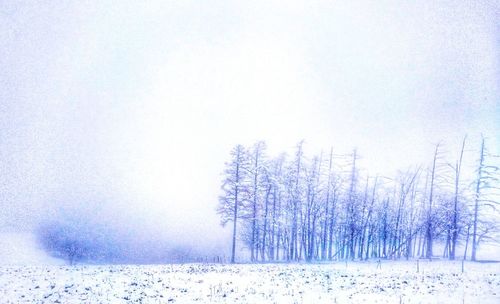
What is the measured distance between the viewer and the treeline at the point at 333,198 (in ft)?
97.9

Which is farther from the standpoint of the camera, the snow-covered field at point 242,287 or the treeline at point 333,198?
the treeline at point 333,198

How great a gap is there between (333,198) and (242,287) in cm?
1916

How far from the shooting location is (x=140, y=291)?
16.1 meters

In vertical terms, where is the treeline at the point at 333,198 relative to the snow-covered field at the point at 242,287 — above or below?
above

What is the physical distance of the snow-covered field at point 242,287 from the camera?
15062 mm

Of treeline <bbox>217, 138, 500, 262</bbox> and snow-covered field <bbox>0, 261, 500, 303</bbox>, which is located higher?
treeline <bbox>217, 138, 500, 262</bbox>

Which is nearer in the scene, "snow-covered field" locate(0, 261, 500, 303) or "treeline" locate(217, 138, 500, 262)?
"snow-covered field" locate(0, 261, 500, 303)

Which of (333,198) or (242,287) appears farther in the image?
(333,198)

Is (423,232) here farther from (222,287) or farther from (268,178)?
(222,287)

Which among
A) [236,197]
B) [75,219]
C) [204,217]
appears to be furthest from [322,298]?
[75,219]

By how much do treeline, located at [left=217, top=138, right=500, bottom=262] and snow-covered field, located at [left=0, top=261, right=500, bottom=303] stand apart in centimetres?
1000

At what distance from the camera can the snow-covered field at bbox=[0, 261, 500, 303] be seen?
15.1 metres

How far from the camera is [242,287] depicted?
17438mm

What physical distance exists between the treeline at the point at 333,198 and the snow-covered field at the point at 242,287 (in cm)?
1000
